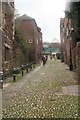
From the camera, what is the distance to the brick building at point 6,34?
21891mm

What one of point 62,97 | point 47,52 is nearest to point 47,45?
point 47,52

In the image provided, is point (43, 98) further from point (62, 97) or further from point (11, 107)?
point (11, 107)

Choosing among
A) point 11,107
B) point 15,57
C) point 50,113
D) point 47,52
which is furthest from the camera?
point 47,52

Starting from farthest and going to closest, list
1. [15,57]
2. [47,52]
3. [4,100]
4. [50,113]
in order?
[47,52] < [15,57] < [4,100] < [50,113]

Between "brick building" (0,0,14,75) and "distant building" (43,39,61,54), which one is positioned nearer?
"brick building" (0,0,14,75)

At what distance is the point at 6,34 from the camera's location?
78.9 ft

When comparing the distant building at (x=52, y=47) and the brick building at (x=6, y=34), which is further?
the distant building at (x=52, y=47)

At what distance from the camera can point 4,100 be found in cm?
1182

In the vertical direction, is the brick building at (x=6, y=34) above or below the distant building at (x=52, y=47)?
Result: above

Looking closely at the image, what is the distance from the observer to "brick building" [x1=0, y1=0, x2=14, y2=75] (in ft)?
71.8

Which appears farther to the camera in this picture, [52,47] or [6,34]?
[52,47]

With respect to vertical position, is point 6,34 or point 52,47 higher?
point 6,34

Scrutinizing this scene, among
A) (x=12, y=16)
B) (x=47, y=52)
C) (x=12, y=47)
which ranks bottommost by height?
(x=47, y=52)

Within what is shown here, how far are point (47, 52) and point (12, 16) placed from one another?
6765 centimetres
